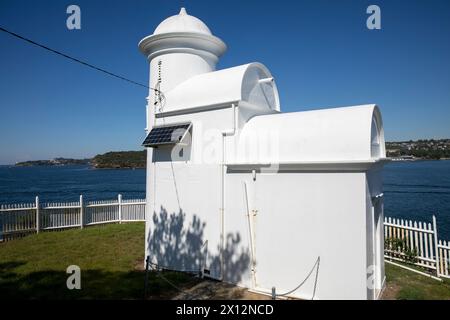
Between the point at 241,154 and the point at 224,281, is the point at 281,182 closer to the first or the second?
the point at 241,154

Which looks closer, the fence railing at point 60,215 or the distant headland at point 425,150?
the fence railing at point 60,215

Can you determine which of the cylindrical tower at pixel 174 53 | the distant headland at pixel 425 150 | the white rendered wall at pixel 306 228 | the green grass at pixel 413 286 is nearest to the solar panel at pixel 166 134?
the cylindrical tower at pixel 174 53

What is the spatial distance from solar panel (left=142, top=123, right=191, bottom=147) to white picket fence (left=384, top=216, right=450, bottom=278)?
26.6 ft

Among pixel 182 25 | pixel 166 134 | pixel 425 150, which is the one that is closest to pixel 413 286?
pixel 166 134

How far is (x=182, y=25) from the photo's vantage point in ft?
32.5

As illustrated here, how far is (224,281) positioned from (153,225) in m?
3.12

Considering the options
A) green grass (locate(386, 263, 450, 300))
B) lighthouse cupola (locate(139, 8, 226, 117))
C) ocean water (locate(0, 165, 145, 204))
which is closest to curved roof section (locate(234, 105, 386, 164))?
lighthouse cupola (locate(139, 8, 226, 117))

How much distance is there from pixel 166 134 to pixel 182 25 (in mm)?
3927

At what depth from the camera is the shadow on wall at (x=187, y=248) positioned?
25.6 ft

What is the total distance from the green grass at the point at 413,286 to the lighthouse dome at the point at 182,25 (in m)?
9.70

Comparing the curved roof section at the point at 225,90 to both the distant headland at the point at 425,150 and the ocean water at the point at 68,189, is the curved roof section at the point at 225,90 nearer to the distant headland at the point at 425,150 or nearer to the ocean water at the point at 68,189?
the ocean water at the point at 68,189

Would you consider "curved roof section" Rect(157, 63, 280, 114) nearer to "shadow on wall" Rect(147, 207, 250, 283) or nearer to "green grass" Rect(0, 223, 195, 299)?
"shadow on wall" Rect(147, 207, 250, 283)

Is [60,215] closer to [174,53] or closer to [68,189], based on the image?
[174,53]

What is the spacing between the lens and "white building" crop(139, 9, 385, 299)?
639 cm
